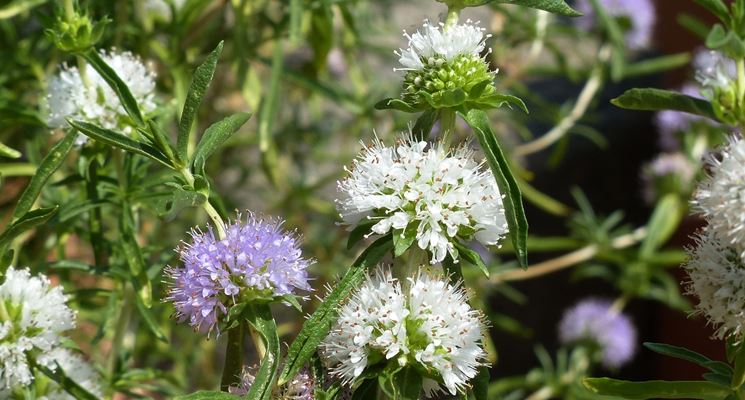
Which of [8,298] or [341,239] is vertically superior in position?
[341,239]

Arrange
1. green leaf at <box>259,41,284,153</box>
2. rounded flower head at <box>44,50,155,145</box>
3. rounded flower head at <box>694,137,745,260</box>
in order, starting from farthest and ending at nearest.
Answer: green leaf at <box>259,41,284,153</box>
rounded flower head at <box>44,50,155,145</box>
rounded flower head at <box>694,137,745,260</box>

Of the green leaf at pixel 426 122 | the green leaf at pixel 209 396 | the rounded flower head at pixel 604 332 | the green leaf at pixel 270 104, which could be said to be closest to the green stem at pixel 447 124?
the green leaf at pixel 426 122

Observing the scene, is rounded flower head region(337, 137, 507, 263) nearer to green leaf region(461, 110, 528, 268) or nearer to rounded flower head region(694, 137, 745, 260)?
green leaf region(461, 110, 528, 268)

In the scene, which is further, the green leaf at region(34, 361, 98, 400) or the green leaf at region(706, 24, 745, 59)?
the green leaf at region(34, 361, 98, 400)

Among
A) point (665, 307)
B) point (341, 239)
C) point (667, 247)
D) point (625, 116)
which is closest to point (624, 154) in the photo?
point (625, 116)

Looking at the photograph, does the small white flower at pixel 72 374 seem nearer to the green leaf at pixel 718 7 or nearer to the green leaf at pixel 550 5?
the green leaf at pixel 550 5

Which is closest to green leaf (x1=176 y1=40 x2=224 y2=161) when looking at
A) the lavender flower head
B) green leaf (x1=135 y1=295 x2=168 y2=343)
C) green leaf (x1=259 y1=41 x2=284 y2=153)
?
green leaf (x1=135 y1=295 x2=168 y2=343)

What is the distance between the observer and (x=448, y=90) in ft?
1.84

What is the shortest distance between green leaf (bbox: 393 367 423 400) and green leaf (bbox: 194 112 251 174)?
190 mm

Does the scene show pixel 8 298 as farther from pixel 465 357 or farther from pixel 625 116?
pixel 625 116

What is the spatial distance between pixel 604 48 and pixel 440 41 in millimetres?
1117

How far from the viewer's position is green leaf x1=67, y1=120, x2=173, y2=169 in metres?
0.57

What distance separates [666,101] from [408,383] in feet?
0.81

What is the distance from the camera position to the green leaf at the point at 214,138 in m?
0.58
